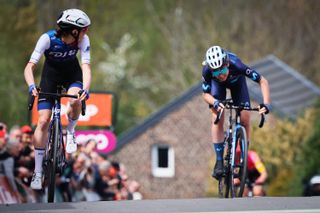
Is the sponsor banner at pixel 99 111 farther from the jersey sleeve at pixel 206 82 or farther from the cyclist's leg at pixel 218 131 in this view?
the jersey sleeve at pixel 206 82

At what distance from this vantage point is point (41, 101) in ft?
50.5

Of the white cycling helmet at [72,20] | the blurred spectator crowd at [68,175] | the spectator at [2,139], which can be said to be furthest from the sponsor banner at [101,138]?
the white cycling helmet at [72,20]

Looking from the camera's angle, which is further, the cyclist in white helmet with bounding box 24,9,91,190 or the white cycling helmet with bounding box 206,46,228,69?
the white cycling helmet with bounding box 206,46,228,69

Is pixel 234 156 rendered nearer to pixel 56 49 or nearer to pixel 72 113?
pixel 72 113

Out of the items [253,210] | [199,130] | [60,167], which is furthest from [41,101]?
[199,130]

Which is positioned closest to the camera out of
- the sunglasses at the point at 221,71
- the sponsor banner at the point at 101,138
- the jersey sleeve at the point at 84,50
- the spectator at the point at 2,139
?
the jersey sleeve at the point at 84,50

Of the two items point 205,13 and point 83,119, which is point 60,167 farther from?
point 205,13

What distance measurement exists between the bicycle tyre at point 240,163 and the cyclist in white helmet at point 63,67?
1983mm

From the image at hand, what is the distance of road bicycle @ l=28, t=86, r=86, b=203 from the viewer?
15.0m

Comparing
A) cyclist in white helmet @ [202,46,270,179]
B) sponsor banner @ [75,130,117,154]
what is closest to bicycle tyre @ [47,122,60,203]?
cyclist in white helmet @ [202,46,270,179]

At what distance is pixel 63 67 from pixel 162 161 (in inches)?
1854

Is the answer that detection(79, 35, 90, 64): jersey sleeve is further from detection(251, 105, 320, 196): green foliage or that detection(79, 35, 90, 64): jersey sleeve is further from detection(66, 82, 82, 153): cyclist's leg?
detection(251, 105, 320, 196): green foliage

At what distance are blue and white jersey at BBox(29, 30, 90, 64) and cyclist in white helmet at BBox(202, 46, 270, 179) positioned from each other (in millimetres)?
1486

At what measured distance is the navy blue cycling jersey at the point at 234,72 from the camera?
16031mm
